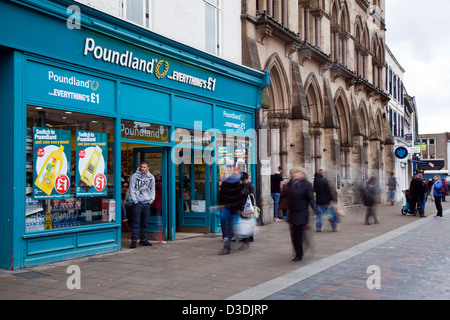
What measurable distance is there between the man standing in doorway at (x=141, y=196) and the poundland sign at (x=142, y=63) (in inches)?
81.4

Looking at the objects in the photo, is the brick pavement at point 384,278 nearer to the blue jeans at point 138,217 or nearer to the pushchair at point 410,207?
the blue jeans at point 138,217

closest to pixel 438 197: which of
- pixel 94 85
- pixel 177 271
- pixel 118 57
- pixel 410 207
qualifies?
pixel 410 207

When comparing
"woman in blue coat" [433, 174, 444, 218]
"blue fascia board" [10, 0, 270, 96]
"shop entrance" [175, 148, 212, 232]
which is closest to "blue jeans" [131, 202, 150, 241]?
"shop entrance" [175, 148, 212, 232]

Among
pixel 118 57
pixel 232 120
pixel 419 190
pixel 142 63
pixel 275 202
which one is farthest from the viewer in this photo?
pixel 419 190

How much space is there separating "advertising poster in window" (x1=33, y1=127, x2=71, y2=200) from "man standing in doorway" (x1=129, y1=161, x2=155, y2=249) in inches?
60.4

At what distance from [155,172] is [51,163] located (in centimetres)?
343

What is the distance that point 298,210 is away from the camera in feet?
27.7

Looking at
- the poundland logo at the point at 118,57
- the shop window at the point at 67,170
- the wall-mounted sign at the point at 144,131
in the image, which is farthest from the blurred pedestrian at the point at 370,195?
the shop window at the point at 67,170


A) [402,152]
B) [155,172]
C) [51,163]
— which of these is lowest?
[155,172]

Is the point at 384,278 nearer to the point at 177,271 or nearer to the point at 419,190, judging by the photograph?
the point at 177,271

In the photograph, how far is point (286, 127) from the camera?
18.1m

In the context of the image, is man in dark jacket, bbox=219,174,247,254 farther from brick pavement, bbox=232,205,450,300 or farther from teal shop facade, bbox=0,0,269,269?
brick pavement, bbox=232,205,450,300

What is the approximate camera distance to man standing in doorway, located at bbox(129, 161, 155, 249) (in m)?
9.84
